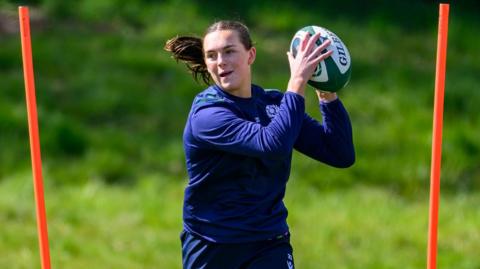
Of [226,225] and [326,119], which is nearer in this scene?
[226,225]

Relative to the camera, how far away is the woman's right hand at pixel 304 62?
16.2 feet

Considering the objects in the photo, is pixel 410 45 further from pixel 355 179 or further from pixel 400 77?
pixel 355 179

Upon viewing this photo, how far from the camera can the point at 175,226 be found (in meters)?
9.73

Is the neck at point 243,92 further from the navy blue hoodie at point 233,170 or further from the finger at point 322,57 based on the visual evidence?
the finger at point 322,57

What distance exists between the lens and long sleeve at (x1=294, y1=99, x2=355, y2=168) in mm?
5375

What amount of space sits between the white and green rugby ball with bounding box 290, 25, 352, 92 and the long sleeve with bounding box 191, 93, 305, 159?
264mm

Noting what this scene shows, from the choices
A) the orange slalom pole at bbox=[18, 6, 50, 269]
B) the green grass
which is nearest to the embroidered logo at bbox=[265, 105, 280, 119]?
the orange slalom pole at bbox=[18, 6, 50, 269]

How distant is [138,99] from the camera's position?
37.4 ft

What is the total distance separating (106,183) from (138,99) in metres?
1.24

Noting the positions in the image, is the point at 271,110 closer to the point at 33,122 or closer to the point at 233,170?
the point at 233,170

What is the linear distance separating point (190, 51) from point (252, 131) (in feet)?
2.28

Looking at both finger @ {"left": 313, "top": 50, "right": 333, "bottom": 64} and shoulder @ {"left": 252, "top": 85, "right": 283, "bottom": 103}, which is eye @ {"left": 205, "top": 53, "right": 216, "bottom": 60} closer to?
shoulder @ {"left": 252, "top": 85, "right": 283, "bottom": 103}

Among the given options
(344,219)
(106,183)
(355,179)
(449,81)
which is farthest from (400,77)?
(106,183)

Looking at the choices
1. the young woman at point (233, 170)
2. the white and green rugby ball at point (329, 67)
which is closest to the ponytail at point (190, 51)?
the young woman at point (233, 170)
